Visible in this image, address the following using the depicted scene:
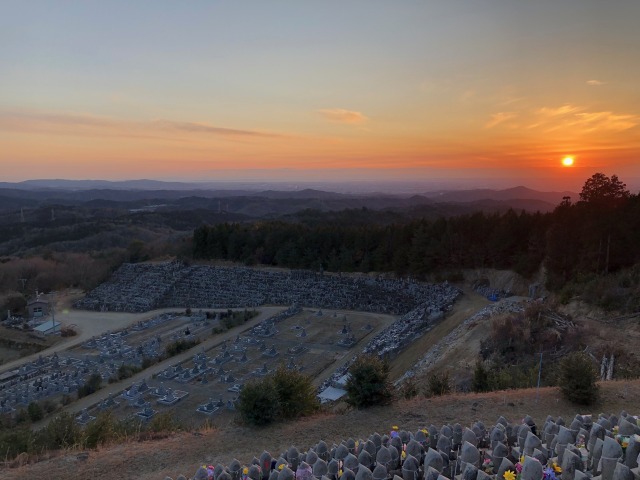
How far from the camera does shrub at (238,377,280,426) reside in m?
9.87

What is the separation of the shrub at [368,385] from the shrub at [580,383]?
3813mm

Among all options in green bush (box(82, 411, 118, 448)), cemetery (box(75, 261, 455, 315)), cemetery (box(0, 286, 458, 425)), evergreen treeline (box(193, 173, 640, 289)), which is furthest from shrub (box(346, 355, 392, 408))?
cemetery (box(75, 261, 455, 315))

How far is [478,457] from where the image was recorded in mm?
6234

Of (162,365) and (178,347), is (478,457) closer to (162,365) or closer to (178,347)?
(162,365)

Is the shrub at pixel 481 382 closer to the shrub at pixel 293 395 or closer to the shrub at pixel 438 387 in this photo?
the shrub at pixel 438 387

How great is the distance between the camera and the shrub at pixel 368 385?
33.7 ft

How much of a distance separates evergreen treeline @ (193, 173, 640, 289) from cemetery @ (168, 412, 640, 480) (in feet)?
63.8

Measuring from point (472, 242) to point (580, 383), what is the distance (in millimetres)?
25686

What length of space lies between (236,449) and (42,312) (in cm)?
3728

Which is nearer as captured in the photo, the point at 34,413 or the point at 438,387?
the point at 438,387

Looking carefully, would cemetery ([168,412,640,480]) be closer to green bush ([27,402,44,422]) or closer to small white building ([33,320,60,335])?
green bush ([27,402,44,422])

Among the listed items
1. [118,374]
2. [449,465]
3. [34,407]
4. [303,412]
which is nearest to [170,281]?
[118,374]

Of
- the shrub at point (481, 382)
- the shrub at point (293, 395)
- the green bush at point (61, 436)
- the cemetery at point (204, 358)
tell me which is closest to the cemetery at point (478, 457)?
the shrub at point (293, 395)

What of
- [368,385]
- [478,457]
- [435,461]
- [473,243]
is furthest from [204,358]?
[473,243]
